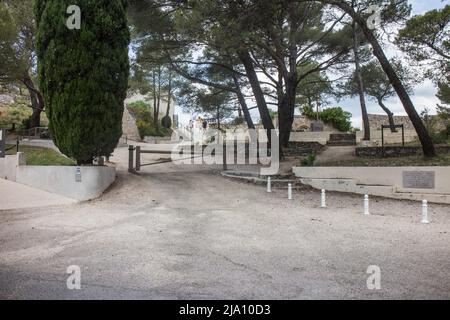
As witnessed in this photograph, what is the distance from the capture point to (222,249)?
6.04m

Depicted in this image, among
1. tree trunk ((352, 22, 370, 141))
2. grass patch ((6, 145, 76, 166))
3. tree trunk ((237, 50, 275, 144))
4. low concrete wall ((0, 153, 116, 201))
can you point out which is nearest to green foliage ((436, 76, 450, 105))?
tree trunk ((352, 22, 370, 141))

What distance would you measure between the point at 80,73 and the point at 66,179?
2925 millimetres

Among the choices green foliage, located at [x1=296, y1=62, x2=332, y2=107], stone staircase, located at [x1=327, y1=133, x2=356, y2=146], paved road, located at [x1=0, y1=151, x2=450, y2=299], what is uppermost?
green foliage, located at [x1=296, y1=62, x2=332, y2=107]

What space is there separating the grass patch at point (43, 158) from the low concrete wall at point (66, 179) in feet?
3.84

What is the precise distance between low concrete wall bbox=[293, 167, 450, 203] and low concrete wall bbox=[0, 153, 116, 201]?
21.1 feet

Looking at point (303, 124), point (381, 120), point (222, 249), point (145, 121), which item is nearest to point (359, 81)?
point (381, 120)

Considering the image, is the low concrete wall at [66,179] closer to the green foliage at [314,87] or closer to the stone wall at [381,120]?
the green foliage at [314,87]

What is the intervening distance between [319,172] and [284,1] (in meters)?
5.37

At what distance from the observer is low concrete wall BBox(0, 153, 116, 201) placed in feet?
35.6

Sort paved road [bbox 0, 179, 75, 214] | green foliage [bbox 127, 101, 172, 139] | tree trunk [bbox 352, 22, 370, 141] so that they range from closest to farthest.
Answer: paved road [bbox 0, 179, 75, 214], tree trunk [bbox 352, 22, 370, 141], green foliage [bbox 127, 101, 172, 139]

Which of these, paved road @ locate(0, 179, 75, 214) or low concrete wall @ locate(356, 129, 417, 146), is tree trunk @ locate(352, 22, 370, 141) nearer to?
low concrete wall @ locate(356, 129, 417, 146)

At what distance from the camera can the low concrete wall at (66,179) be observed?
10859 millimetres
